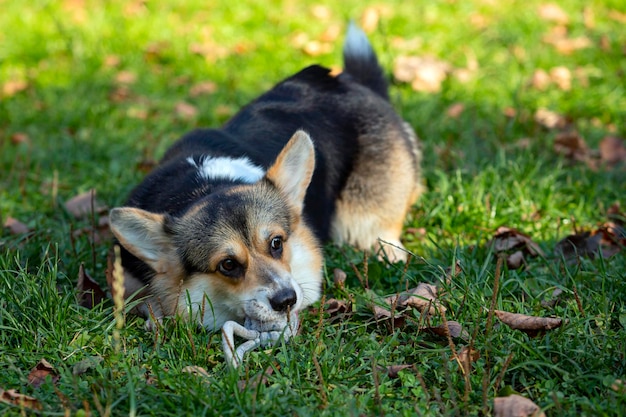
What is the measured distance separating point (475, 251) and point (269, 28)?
4.92 meters

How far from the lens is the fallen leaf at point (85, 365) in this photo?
3189 millimetres

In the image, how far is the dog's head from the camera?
350 cm

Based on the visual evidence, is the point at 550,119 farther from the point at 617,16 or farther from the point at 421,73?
the point at 617,16

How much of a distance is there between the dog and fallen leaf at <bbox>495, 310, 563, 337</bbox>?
30.6 inches

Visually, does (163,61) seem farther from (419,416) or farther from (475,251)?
(419,416)

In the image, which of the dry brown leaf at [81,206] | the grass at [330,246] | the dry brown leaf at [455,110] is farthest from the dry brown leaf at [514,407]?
the dry brown leaf at [455,110]

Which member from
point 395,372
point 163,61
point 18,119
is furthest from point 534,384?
point 163,61

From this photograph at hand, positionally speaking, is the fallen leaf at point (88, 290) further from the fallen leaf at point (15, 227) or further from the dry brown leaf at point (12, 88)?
the dry brown leaf at point (12, 88)

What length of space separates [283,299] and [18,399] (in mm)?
1193

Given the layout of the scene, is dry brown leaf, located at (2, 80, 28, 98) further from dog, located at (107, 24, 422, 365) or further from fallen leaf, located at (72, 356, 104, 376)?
fallen leaf, located at (72, 356, 104, 376)

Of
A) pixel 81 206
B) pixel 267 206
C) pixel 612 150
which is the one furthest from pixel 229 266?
pixel 612 150

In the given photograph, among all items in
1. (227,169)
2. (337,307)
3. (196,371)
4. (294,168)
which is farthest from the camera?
(227,169)

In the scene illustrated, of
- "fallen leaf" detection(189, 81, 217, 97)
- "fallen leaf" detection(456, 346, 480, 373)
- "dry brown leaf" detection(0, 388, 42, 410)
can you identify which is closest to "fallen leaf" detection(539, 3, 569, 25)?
"fallen leaf" detection(189, 81, 217, 97)

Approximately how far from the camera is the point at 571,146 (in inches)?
229
